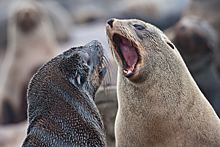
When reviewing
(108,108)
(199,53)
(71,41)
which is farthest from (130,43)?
(71,41)

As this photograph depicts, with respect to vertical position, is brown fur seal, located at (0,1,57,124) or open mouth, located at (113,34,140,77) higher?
open mouth, located at (113,34,140,77)

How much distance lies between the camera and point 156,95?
3.32 metres

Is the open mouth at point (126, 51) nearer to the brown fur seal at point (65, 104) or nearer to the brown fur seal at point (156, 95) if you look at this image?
the brown fur seal at point (156, 95)

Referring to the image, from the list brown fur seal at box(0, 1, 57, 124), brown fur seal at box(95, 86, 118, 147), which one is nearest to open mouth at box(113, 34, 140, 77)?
brown fur seal at box(95, 86, 118, 147)

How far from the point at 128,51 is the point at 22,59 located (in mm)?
5057

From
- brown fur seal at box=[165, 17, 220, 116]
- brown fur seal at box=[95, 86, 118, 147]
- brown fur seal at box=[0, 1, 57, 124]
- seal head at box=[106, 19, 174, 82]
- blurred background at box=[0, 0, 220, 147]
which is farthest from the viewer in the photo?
brown fur seal at box=[0, 1, 57, 124]

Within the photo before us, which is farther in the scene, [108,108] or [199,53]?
[199,53]

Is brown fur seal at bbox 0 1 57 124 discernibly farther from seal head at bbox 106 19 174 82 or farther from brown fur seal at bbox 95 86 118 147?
seal head at bbox 106 19 174 82

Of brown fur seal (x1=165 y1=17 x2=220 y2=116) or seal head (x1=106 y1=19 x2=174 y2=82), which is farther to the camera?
brown fur seal (x1=165 y1=17 x2=220 y2=116)

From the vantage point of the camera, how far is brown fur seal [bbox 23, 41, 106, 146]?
9.44 ft

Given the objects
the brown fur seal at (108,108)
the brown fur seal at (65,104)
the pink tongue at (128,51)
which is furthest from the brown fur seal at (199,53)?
the brown fur seal at (65,104)

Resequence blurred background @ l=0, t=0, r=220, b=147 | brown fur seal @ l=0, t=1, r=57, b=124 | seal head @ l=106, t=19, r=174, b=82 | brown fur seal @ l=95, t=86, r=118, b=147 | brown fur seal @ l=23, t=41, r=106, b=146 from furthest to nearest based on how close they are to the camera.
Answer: brown fur seal @ l=0, t=1, r=57, b=124
blurred background @ l=0, t=0, r=220, b=147
brown fur seal @ l=95, t=86, r=118, b=147
seal head @ l=106, t=19, r=174, b=82
brown fur seal @ l=23, t=41, r=106, b=146

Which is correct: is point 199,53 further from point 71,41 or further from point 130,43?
point 71,41

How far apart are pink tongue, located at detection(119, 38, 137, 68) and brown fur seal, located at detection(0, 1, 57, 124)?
14.8 feet
